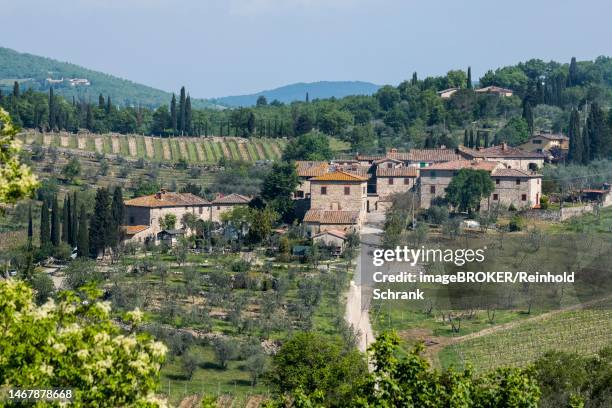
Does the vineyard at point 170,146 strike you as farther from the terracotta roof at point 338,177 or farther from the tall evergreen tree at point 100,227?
the tall evergreen tree at point 100,227

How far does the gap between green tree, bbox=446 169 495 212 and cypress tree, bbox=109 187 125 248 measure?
16.4 m

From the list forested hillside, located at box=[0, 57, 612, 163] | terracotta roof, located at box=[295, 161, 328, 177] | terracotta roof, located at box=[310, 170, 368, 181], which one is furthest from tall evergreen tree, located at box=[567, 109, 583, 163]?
terracotta roof, located at box=[310, 170, 368, 181]

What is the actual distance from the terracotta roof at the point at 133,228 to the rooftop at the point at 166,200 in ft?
3.55

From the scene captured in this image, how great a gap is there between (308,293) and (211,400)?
1087 inches

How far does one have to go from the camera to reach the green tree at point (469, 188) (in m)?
55.0

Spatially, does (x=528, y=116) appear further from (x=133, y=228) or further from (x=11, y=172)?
(x=11, y=172)

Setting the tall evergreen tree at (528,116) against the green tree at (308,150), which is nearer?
the green tree at (308,150)

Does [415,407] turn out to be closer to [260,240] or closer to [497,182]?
[260,240]

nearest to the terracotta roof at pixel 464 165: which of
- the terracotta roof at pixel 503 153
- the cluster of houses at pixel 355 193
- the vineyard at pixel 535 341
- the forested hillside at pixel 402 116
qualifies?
the cluster of houses at pixel 355 193

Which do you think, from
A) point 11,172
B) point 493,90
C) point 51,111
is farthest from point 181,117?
point 11,172

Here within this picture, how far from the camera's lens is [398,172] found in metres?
60.1

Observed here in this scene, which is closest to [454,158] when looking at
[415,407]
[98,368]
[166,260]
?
[166,260]

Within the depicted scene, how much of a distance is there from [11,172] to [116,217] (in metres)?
41.6

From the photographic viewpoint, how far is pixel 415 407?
1363 cm
